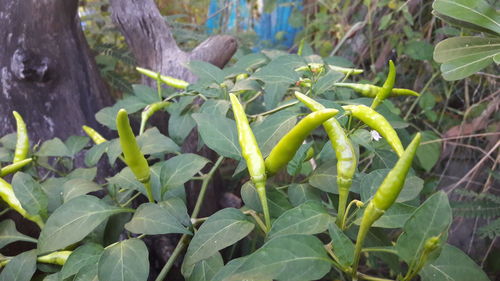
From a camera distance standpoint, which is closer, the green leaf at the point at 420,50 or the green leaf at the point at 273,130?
the green leaf at the point at 273,130

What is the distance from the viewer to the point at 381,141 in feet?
2.87

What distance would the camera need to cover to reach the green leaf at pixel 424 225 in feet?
1.41

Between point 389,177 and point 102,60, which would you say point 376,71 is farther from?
point 389,177

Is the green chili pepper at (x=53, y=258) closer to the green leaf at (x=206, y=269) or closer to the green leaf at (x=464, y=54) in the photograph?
the green leaf at (x=206, y=269)

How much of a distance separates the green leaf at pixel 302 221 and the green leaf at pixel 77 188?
40 cm

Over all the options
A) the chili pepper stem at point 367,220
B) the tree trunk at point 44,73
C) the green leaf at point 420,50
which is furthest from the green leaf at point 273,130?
the green leaf at point 420,50

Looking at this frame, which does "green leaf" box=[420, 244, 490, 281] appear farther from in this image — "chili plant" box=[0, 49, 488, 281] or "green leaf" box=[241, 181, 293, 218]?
"green leaf" box=[241, 181, 293, 218]

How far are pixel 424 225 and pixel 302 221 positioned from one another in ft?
0.49

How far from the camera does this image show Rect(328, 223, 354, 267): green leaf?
0.46 meters

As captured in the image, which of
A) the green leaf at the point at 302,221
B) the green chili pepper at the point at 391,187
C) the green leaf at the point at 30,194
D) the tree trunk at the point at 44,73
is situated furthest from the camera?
the tree trunk at the point at 44,73

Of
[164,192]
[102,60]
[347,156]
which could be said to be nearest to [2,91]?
[102,60]

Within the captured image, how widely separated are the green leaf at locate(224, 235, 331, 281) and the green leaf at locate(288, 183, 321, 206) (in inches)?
8.2

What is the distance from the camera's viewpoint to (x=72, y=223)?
0.62 m

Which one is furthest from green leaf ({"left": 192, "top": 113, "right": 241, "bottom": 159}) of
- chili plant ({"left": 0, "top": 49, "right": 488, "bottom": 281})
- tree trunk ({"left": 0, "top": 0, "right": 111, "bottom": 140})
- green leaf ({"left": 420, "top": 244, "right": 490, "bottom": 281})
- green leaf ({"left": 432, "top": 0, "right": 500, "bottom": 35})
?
tree trunk ({"left": 0, "top": 0, "right": 111, "bottom": 140})
